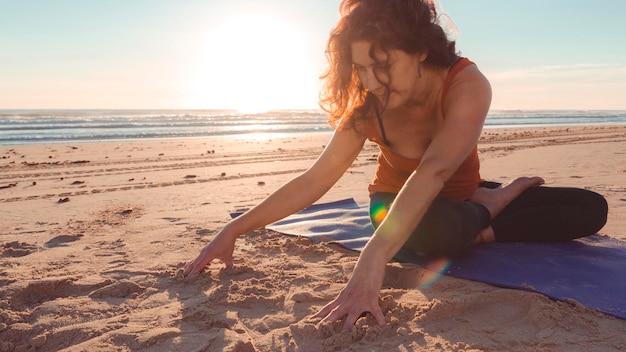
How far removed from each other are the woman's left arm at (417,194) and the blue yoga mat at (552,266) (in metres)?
0.57

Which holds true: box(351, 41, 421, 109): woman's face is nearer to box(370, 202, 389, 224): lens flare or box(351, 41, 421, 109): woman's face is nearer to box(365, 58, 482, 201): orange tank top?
box(365, 58, 482, 201): orange tank top

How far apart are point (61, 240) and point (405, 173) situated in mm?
2168

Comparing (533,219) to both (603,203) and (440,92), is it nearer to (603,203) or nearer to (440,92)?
(603,203)

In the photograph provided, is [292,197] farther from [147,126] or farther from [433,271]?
[147,126]

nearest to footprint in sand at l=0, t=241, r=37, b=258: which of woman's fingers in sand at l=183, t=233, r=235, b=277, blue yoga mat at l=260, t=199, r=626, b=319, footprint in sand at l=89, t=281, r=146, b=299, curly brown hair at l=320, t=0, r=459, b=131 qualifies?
footprint in sand at l=89, t=281, r=146, b=299

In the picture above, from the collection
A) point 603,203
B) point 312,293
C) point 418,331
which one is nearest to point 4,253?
point 312,293

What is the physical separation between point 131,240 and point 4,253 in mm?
680

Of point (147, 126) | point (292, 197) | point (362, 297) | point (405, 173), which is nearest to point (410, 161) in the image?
point (405, 173)

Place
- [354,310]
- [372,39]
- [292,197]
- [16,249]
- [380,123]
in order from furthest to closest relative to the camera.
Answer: [16,249] → [292,197] → [380,123] → [372,39] → [354,310]

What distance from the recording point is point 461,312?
2.02 metres

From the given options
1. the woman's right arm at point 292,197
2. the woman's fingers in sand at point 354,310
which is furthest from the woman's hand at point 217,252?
the woman's fingers in sand at point 354,310

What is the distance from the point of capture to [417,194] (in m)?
1.98

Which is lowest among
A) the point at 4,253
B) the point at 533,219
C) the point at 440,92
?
the point at 4,253

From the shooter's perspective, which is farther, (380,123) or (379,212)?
(379,212)
